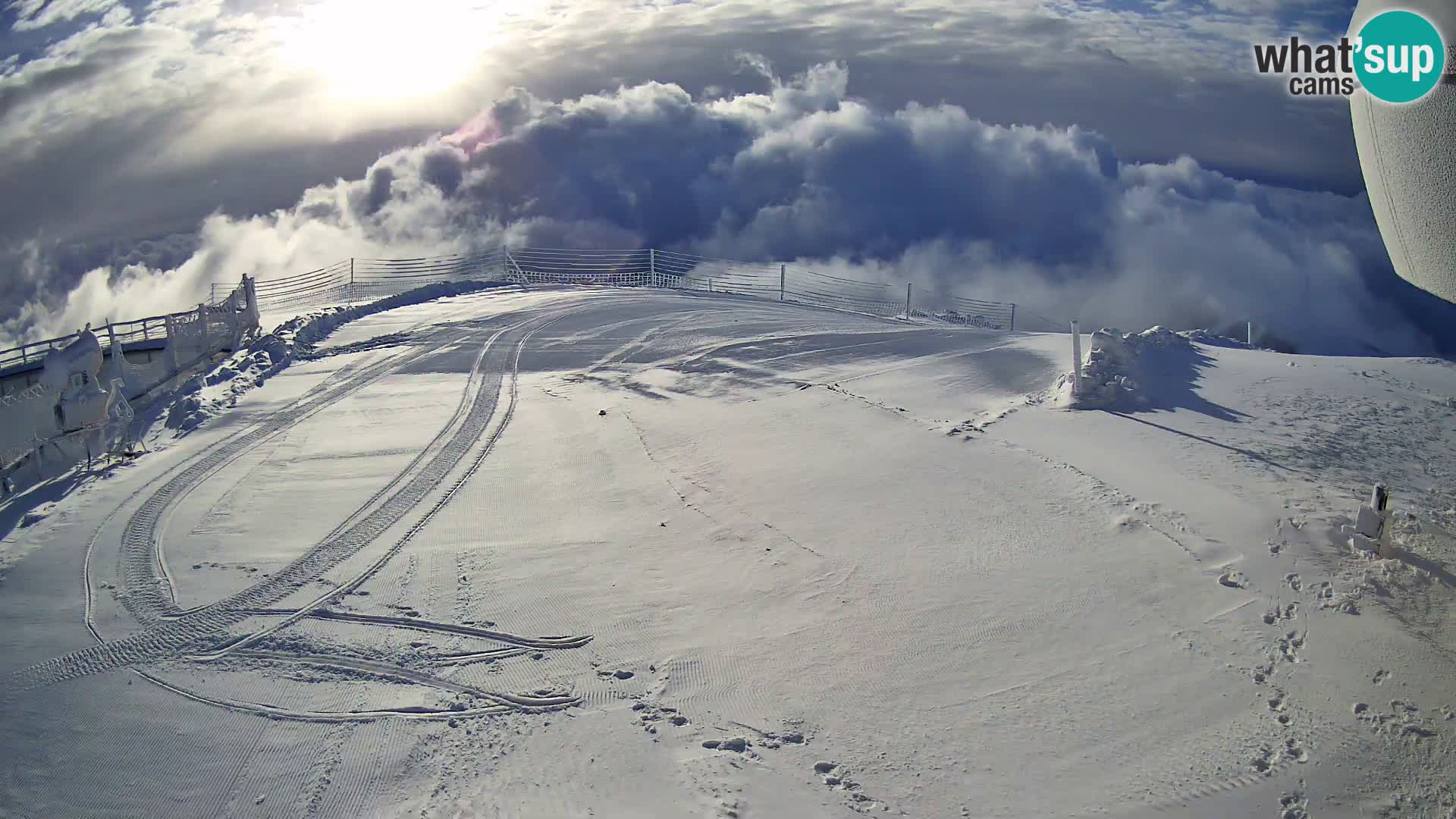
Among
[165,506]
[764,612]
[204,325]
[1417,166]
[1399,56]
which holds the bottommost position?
[764,612]

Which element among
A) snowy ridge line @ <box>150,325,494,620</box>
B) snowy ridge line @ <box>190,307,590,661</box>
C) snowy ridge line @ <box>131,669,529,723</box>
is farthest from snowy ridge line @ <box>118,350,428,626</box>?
snowy ridge line @ <box>131,669,529,723</box>

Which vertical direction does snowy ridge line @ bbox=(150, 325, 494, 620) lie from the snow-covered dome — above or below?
below

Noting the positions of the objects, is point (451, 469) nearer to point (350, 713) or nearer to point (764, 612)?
point (350, 713)

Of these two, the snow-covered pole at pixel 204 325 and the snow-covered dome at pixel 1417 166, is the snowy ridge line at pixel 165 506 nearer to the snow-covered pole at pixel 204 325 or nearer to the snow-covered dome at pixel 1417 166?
the snow-covered pole at pixel 204 325

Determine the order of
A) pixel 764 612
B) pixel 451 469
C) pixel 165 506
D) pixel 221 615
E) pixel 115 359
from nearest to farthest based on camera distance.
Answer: pixel 764 612
pixel 221 615
pixel 165 506
pixel 451 469
pixel 115 359

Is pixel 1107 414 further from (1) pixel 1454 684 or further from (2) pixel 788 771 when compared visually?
(2) pixel 788 771

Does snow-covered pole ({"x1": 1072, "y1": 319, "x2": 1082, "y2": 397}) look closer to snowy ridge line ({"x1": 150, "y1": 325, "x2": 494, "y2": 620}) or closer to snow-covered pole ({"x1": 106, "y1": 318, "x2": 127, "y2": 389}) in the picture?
snowy ridge line ({"x1": 150, "y1": 325, "x2": 494, "y2": 620})

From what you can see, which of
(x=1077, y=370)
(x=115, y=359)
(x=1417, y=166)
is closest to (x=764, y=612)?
(x=1417, y=166)
